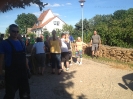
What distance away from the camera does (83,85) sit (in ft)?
21.8

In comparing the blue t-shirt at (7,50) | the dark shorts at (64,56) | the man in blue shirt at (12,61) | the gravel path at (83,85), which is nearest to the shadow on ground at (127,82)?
the gravel path at (83,85)

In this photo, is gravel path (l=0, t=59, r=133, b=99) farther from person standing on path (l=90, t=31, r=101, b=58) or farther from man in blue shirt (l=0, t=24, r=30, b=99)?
person standing on path (l=90, t=31, r=101, b=58)

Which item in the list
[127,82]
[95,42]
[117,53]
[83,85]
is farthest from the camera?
[95,42]

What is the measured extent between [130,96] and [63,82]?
232 cm

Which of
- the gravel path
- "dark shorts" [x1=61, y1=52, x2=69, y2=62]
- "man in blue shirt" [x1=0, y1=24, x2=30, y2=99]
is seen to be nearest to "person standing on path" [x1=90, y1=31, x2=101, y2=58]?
the gravel path

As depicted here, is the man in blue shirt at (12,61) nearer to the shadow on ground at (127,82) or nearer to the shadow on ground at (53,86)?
the shadow on ground at (53,86)

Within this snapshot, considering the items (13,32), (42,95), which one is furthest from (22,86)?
(42,95)

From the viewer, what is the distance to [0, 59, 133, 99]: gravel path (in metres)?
5.70

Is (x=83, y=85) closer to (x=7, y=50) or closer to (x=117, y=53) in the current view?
(x=7, y=50)

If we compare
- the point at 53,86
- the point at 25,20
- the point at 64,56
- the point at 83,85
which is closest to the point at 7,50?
the point at 53,86

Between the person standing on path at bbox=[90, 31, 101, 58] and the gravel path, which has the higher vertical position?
the person standing on path at bbox=[90, 31, 101, 58]

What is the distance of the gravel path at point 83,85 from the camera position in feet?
18.7

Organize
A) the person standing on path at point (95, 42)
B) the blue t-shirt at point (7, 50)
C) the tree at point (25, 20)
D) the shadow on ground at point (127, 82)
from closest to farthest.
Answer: the blue t-shirt at point (7, 50)
the shadow on ground at point (127, 82)
the person standing on path at point (95, 42)
the tree at point (25, 20)

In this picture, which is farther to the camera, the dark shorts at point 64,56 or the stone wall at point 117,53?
the stone wall at point 117,53
